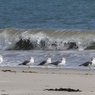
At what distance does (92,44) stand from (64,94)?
1178 cm

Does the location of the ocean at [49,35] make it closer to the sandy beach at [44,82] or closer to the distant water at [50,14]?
the distant water at [50,14]

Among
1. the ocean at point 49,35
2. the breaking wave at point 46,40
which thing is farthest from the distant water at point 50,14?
the breaking wave at point 46,40

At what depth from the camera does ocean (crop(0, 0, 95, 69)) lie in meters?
17.3

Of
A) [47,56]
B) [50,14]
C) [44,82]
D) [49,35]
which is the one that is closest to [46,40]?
[49,35]

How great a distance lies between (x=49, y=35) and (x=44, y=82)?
12.2 m

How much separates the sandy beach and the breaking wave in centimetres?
729

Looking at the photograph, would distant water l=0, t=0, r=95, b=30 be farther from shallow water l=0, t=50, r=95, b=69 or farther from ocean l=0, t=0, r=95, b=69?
shallow water l=0, t=50, r=95, b=69

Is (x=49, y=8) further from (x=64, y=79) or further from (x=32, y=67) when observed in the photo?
(x=64, y=79)

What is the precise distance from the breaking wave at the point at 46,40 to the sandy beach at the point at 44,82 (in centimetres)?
729

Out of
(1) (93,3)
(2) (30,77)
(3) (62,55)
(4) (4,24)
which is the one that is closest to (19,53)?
(3) (62,55)

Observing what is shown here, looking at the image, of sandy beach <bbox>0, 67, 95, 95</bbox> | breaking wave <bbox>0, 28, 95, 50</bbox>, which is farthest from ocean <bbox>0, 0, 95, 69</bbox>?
sandy beach <bbox>0, 67, 95, 95</bbox>

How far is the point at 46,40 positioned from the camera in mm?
22484

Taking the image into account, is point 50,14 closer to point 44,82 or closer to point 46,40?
point 46,40

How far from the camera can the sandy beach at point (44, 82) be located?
31.5 feet
